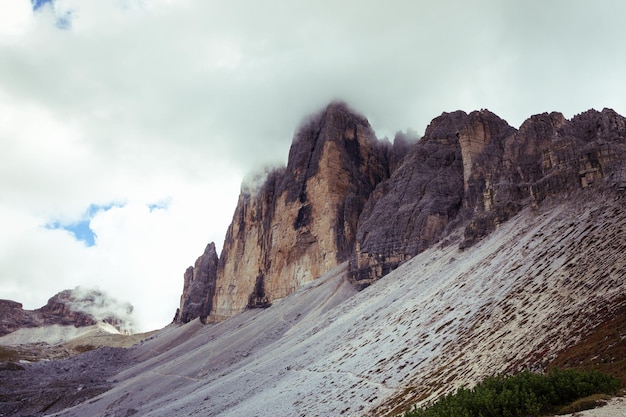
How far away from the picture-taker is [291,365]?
3550 centimetres

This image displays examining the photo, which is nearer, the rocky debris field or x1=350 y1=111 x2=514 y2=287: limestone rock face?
x1=350 y1=111 x2=514 y2=287: limestone rock face

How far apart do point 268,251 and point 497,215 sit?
67505 mm

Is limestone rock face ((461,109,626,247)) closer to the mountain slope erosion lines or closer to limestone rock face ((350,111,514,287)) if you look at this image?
the mountain slope erosion lines

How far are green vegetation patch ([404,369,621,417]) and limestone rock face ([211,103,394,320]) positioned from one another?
2686 inches

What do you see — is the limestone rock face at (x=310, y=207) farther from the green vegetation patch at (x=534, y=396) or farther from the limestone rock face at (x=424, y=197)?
the green vegetation patch at (x=534, y=396)

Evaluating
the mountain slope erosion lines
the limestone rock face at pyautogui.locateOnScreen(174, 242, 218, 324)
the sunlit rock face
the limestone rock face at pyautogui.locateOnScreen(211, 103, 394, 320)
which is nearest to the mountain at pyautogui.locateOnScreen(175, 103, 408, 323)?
the limestone rock face at pyautogui.locateOnScreen(211, 103, 394, 320)

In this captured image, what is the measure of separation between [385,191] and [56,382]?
6155 cm

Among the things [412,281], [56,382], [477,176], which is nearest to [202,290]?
[56,382]

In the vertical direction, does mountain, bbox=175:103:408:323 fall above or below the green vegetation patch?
above

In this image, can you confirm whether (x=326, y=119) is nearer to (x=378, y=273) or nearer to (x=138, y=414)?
(x=378, y=273)

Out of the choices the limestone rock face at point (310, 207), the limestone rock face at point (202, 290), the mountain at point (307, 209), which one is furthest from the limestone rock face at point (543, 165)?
the limestone rock face at point (202, 290)

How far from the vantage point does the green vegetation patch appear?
10.8 meters

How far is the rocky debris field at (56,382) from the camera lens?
60625 mm

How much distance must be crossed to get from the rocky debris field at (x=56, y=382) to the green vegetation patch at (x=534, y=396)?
63.9 meters
